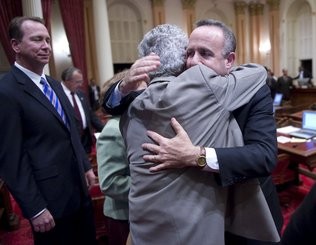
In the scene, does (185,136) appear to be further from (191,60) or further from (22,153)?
(22,153)

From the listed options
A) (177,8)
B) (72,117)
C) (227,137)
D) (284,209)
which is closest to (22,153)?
(72,117)

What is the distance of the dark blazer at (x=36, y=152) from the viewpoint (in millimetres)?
1616

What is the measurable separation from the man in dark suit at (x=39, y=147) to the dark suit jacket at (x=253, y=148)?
3.53 feet

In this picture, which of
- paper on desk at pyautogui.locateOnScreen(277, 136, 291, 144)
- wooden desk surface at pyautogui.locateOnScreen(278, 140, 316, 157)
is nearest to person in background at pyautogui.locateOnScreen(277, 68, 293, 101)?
paper on desk at pyautogui.locateOnScreen(277, 136, 291, 144)

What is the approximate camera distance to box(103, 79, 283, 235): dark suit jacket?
3.05 feet

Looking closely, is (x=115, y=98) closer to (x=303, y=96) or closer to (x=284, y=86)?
(x=284, y=86)

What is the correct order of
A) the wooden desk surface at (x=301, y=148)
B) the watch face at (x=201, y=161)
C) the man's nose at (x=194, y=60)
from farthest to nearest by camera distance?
1. the wooden desk surface at (x=301, y=148)
2. the man's nose at (x=194, y=60)
3. the watch face at (x=201, y=161)

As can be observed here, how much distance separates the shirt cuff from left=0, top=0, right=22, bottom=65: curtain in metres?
6.80

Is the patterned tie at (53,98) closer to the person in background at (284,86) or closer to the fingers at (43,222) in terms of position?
the fingers at (43,222)

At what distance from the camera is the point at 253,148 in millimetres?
947

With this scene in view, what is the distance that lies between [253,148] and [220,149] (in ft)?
0.31

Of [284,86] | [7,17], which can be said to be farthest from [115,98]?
[284,86]

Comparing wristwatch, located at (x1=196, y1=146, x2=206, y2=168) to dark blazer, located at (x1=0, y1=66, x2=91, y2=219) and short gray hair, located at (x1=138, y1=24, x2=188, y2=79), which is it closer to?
short gray hair, located at (x1=138, y1=24, x2=188, y2=79)

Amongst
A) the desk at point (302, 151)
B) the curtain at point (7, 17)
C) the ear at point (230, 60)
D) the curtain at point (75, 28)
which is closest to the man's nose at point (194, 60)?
the ear at point (230, 60)
